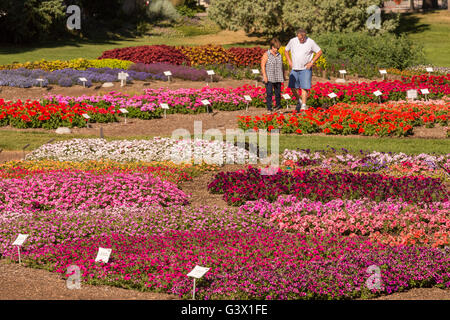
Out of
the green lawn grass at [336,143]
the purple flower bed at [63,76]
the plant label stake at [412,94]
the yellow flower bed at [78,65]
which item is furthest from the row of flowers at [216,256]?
the yellow flower bed at [78,65]

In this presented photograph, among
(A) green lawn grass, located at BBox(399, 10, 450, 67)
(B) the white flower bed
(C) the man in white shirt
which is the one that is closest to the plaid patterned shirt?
(C) the man in white shirt

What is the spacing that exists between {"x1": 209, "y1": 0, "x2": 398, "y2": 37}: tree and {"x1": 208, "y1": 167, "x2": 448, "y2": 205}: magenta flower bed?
21.8 metres

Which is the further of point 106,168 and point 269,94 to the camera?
point 269,94

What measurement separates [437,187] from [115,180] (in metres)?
5.04

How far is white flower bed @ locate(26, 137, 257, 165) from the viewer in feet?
44.0

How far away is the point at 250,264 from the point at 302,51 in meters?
9.82

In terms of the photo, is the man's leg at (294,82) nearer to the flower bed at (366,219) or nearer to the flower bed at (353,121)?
the flower bed at (353,121)

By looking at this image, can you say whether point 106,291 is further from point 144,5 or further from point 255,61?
point 144,5

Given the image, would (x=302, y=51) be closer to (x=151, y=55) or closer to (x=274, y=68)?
(x=274, y=68)

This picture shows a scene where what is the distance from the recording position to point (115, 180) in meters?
11.0

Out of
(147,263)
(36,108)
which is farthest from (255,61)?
(147,263)

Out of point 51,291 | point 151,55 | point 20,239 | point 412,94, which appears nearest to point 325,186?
point 20,239

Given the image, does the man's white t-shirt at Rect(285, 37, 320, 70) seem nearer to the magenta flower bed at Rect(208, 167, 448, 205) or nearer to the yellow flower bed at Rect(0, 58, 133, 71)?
the magenta flower bed at Rect(208, 167, 448, 205)

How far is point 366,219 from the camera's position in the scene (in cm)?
958
